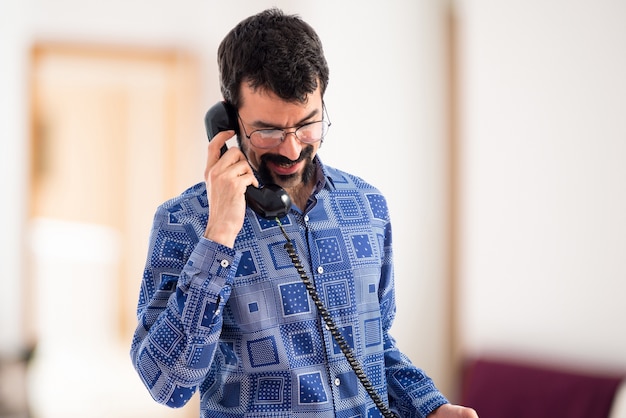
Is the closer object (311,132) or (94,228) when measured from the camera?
(311,132)

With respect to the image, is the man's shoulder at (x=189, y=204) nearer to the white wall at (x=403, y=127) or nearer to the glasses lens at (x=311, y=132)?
the glasses lens at (x=311, y=132)

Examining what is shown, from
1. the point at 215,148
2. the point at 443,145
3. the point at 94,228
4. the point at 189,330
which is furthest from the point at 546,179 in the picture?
the point at 94,228

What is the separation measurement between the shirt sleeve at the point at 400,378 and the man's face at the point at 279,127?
0.73 ft

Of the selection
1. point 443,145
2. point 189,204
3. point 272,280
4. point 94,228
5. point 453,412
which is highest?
point 443,145

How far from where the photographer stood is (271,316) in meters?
1.12

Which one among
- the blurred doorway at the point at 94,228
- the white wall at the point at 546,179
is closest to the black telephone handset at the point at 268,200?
the white wall at the point at 546,179

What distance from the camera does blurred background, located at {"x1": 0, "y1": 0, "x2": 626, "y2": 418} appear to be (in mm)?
2463

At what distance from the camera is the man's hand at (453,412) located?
3.69ft

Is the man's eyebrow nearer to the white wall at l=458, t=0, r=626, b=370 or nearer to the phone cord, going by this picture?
the phone cord

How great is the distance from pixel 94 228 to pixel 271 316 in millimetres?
5408

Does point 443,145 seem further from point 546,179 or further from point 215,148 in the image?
point 215,148

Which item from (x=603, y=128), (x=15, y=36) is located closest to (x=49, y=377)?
(x=15, y=36)

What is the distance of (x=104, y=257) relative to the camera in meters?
5.96

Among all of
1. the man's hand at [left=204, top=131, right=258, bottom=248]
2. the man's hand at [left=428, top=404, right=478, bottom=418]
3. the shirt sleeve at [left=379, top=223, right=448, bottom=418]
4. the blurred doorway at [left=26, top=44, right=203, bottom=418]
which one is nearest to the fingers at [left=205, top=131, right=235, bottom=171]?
the man's hand at [left=204, top=131, right=258, bottom=248]
